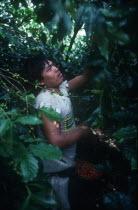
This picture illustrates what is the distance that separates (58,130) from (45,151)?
0.82 meters

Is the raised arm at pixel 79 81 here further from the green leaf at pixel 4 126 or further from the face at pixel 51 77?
the green leaf at pixel 4 126

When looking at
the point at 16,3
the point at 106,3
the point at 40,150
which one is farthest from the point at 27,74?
the point at 40,150

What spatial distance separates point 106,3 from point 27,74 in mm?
1266

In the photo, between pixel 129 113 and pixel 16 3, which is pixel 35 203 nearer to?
pixel 129 113

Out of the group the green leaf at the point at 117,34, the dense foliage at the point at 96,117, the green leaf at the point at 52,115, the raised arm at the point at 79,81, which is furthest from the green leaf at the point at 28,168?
the raised arm at the point at 79,81

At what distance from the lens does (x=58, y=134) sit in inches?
71.6

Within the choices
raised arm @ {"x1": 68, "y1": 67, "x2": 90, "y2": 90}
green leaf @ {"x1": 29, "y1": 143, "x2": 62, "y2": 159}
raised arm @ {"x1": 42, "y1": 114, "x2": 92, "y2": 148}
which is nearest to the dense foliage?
green leaf @ {"x1": 29, "y1": 143, "x2": 62, "y2": 159}

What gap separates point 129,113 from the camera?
97 cm

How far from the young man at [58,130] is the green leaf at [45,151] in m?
0.72

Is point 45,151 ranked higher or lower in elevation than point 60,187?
higher

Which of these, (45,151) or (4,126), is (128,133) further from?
(4,126)

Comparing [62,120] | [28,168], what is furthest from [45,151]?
[62,120]

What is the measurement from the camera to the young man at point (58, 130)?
1.80 meters

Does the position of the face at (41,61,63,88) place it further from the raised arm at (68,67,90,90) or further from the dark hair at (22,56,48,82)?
the raised arm at (68,67,90,90)
